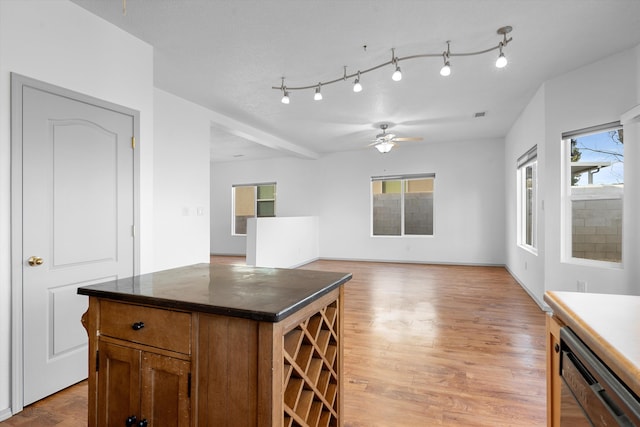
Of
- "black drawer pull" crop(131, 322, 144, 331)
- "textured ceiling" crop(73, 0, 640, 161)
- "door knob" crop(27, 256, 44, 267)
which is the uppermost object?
"textured ceiling" crop(73, 0, 640, 161)

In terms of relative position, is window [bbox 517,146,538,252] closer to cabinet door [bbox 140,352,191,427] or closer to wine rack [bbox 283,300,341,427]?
wine rack [bbox 283,300,341,427]

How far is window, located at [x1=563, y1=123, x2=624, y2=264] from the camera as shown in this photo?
330cm

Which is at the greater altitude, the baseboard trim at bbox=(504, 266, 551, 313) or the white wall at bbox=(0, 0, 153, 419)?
the white wall at bbox=(0, 0, 153, 419)

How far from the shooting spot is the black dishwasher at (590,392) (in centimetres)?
72

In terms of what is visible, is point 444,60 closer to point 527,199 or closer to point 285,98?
point 285,98

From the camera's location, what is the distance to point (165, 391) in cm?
120

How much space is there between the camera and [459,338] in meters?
3.09

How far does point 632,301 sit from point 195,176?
14.2ft

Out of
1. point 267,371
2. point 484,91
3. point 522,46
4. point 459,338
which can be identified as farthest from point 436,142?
point 267,371

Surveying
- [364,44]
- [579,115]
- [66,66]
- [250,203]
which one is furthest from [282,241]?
[579,115]

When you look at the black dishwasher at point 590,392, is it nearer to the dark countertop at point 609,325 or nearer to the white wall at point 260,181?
the dark countertop at point 609,325

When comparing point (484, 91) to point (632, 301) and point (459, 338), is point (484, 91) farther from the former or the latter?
point (632, 301)

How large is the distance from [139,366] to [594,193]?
428 cm

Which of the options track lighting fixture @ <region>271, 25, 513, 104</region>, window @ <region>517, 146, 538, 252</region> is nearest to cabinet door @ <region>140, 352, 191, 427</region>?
track lighting fixture @ <region>271, 25, 513, 104</region>
